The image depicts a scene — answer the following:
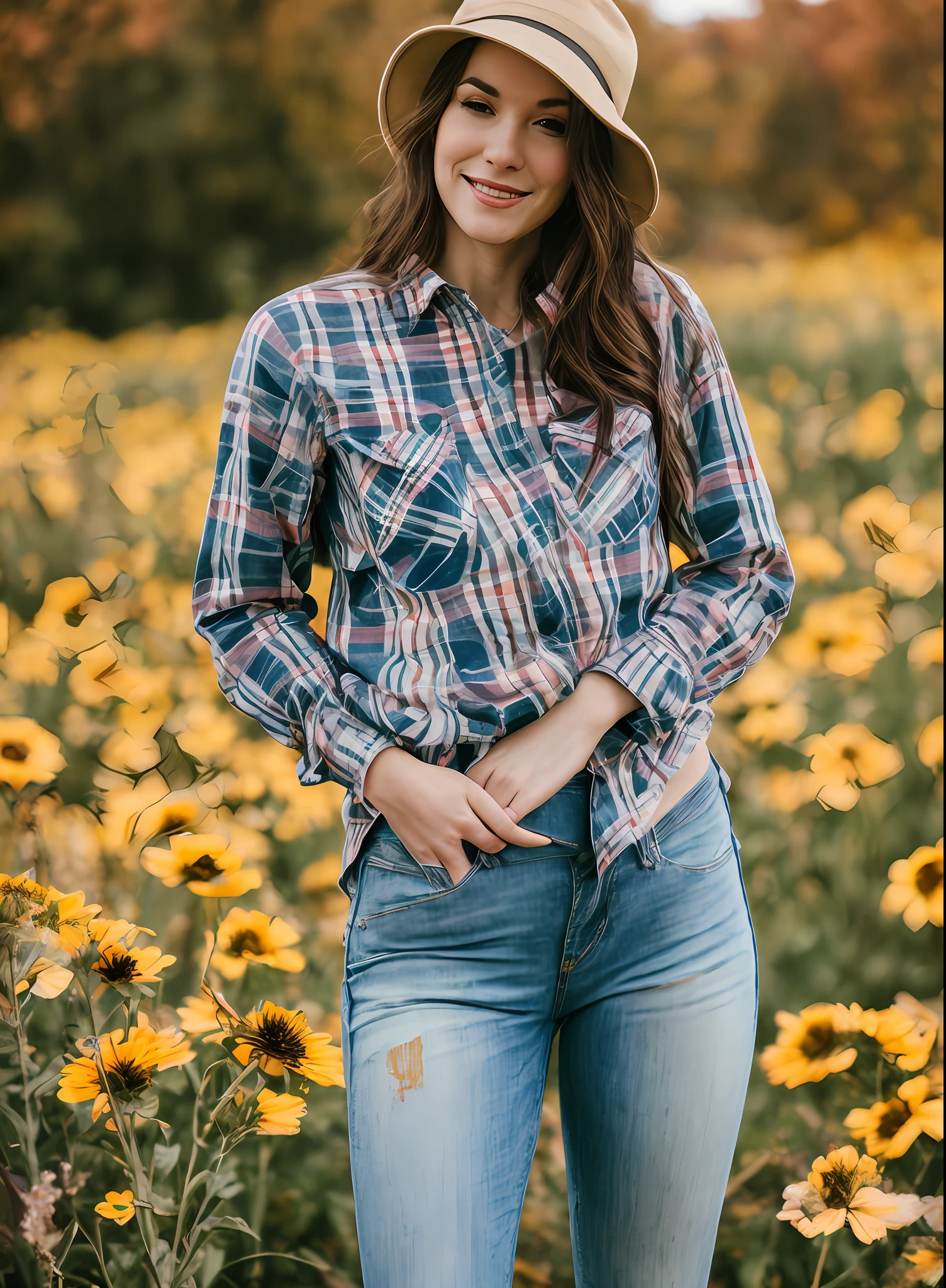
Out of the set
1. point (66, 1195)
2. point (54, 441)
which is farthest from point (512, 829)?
point (54, 441)

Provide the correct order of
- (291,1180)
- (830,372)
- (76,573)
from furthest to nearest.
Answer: (830,372) → (76,573) → (291,1180)

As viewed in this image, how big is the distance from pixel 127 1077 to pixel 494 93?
3.18 ft

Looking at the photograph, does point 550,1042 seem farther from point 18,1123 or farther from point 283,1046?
point 18,1123

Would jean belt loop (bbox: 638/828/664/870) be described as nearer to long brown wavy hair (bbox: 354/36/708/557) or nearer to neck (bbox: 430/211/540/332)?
long brown wavy hair (bbox: 354/36/708/557)

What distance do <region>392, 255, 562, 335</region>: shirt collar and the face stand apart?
0.05m

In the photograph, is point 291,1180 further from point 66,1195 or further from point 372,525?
point 372,525

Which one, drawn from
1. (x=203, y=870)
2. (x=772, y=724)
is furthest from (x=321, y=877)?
(x=772, y=724)

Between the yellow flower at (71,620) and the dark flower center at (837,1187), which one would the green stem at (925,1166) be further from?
the yellow flower at (71,620)

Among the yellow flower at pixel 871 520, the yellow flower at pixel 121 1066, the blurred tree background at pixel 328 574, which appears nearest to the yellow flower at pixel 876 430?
the blurred tree background at pixel 328 574

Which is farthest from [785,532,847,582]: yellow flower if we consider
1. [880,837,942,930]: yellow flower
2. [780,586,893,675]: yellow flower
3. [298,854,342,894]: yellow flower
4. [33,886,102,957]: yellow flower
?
[33,886,102,957]: yellow flower

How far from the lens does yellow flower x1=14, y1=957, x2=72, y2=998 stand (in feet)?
3.73

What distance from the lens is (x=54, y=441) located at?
2.09 m

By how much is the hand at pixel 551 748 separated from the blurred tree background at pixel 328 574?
49cm

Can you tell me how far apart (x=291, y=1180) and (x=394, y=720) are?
98 cm
